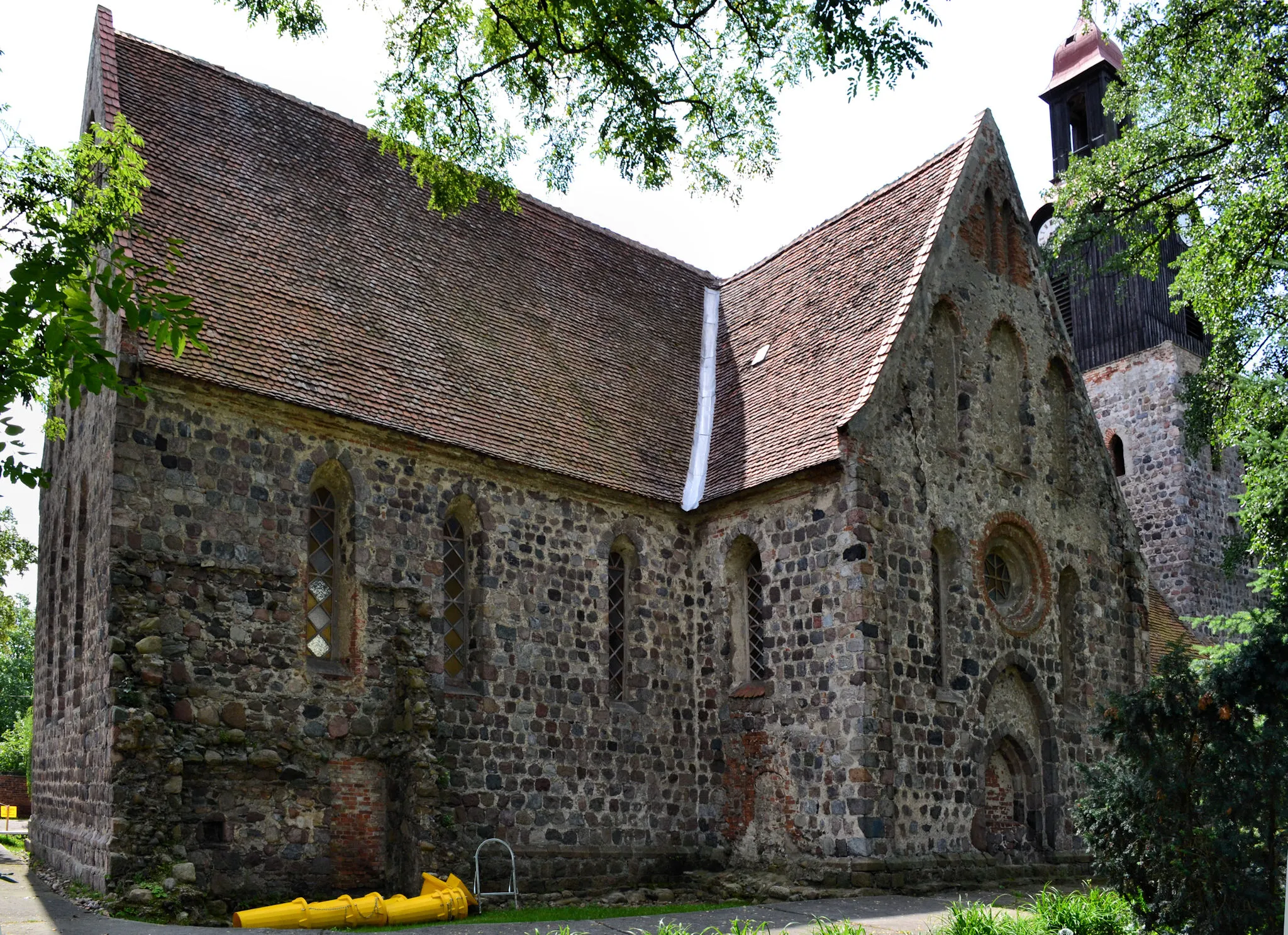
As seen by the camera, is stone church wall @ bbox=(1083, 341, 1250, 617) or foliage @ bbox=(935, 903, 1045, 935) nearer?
foliage @ bbox=(935, 903, 1045, 935)

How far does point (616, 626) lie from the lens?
18188 millimetres

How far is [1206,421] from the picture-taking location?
2441 centimetres

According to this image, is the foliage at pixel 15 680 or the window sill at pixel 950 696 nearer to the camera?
the window sill at pixel 950 696

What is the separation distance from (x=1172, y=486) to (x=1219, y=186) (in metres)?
16.9

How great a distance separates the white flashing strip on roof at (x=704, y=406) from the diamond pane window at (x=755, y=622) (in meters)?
1.38

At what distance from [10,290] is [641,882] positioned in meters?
Result: 12.8

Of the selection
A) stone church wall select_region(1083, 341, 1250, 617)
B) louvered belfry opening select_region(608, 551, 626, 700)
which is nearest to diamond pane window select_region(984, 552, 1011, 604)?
louvered belfry opening select_region(608, 551, 626, 700)

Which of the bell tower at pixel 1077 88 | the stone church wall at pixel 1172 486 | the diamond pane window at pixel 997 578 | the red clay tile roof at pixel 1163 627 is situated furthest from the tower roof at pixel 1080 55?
the diamond pane window at pixel 997 578

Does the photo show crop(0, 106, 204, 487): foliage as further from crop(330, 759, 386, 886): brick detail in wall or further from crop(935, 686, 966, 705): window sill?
crop(935, 686, 966, 705): window sill

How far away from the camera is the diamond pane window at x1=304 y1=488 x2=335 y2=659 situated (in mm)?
14836

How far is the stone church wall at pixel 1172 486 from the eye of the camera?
1246 inches

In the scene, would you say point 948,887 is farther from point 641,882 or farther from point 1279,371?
point 1279,371

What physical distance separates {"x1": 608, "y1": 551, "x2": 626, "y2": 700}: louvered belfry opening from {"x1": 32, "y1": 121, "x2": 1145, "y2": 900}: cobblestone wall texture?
0.51 feet

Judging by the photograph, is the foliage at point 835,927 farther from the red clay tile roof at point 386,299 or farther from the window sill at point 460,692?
the red clay tile roof at point 386,299
